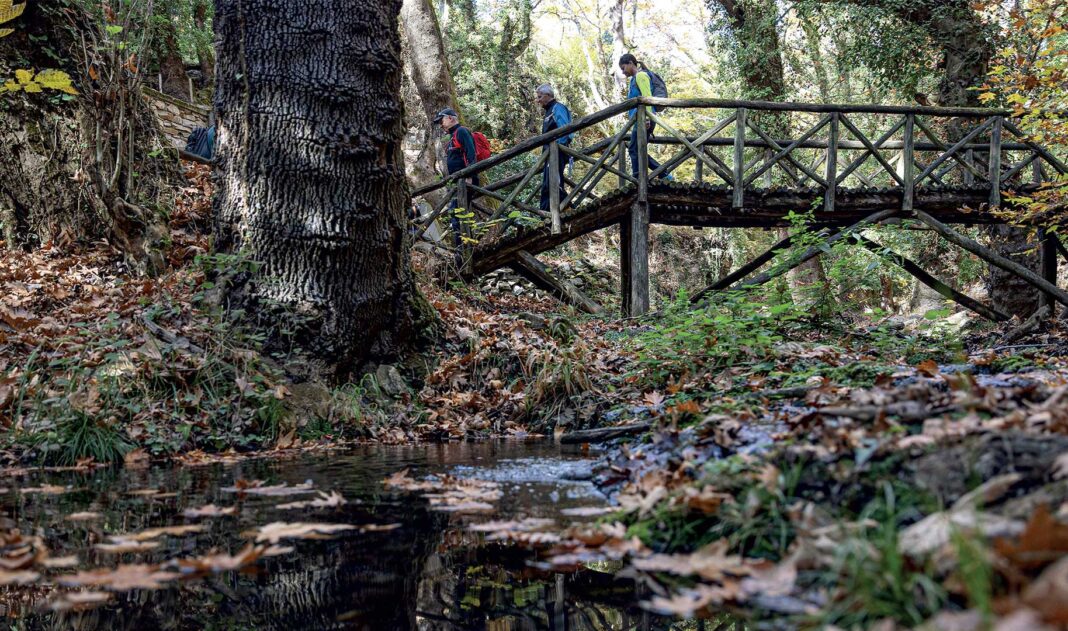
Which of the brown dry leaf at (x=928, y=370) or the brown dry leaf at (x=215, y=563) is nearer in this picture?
the brown dry leaf at (x=215, y=563)

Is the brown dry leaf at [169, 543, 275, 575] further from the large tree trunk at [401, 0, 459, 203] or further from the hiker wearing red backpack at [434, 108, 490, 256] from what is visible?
the large tree trunk at [401, 0, 459, 203]

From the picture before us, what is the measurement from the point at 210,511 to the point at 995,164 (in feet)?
37.1

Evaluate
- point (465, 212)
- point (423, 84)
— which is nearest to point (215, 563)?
point (465, 212)

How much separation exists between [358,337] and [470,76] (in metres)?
14.4

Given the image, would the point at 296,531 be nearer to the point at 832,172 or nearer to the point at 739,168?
the point at 739,168

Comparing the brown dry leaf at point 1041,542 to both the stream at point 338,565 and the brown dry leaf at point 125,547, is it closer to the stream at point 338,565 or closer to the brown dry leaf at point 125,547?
the stream at point 338,565

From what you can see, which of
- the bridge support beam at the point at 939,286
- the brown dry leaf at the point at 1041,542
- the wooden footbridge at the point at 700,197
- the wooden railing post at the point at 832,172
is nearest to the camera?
the brown dry leaf at the point at 1041,542

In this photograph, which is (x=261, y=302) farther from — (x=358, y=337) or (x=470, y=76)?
(x=470, y=76)

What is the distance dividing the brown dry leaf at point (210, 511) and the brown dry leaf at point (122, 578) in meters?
0.65

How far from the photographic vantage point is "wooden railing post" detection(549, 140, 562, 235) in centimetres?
948

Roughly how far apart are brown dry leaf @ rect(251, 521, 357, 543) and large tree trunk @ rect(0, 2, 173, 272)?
5191mm

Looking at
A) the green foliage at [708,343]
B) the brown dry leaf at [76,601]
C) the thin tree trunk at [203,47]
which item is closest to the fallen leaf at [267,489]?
the brown dry leaf at [76,601]

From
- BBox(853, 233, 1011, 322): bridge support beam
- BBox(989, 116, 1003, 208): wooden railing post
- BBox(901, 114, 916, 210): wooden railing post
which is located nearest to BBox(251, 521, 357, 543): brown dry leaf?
BBox(853, 233, 1011, 322): bridge support beam

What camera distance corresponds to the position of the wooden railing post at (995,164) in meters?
10.5
